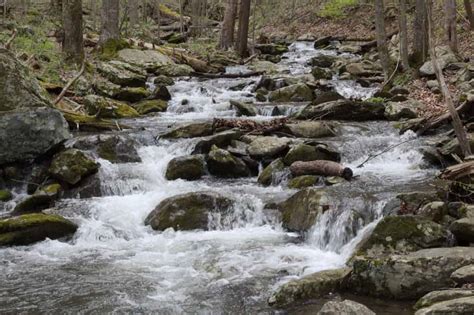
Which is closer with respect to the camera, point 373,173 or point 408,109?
point 373,173

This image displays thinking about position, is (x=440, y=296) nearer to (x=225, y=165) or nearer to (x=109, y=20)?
(x=225, y=165)

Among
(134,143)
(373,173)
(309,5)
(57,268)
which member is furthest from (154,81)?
(309,5)

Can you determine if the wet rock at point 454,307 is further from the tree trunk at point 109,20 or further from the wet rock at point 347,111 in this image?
the tree trunk at point 109,20

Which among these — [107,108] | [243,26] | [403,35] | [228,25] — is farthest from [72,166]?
[228,25]

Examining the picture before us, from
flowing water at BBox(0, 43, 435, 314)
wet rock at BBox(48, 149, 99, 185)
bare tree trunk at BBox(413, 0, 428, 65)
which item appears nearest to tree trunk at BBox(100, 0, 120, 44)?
flowing water at BBox(0, 43, 435, 314)

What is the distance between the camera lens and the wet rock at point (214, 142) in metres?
11.2

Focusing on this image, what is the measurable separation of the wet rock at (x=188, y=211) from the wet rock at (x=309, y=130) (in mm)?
3836

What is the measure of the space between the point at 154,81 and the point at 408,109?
876 cm

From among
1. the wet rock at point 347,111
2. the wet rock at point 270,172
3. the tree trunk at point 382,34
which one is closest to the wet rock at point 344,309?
the wet rock at point 270,172

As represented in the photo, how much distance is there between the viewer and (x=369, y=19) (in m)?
30.7

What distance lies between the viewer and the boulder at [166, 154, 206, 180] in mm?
10422

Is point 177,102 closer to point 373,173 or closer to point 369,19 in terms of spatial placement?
point 373,173

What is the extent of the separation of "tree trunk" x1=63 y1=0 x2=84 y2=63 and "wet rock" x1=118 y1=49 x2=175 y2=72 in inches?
146

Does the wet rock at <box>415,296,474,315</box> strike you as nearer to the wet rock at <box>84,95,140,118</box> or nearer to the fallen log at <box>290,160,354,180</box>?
the fallen log at <box>290,160,354,180</box>
